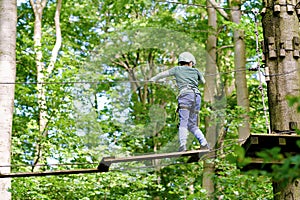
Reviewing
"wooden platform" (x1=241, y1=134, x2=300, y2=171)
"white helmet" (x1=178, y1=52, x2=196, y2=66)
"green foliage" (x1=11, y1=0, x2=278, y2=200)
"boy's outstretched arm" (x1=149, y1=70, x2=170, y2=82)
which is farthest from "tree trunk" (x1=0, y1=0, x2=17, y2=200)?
"wooden platform" (x1=241, y1=134, x2=300, y2=171)

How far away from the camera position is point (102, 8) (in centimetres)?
1597

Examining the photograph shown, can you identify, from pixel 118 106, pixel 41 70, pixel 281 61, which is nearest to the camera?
pixel 281 61

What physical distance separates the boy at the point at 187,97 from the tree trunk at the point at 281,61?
774 mm

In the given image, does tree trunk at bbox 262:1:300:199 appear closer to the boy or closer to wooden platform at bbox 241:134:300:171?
wooden platform at bbox 241:134:300:171

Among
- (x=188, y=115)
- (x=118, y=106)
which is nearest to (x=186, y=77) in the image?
(x=188, y=115)

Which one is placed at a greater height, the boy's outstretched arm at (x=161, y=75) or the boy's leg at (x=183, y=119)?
the boy's outstretched arm at (x=161, y=75)

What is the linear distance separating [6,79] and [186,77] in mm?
3210

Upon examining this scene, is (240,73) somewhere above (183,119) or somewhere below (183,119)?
above

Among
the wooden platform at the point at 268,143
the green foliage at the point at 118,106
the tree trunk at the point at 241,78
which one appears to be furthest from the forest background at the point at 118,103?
the wooden platform at the point at 268,143

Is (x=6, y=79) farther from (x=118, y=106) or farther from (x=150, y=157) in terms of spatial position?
(x=150, y=157)

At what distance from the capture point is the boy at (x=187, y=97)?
5.91 metres

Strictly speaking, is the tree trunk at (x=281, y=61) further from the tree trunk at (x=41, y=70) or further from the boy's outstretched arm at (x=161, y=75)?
the tree trunk at (x=41, y=70)

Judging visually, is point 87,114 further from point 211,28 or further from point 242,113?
point 211,28

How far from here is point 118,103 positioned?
655 cm
